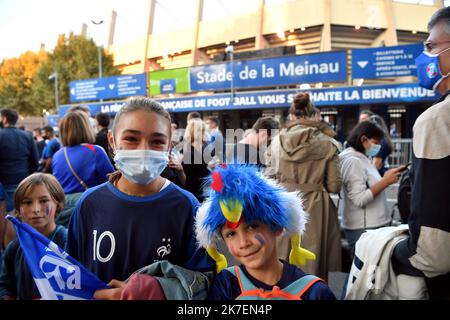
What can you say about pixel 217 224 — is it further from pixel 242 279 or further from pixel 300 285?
pixel 300 285

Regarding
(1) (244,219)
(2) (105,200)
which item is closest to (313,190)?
(1) (244,219)

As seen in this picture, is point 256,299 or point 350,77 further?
point 350,77

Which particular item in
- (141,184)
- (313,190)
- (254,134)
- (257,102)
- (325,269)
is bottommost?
(325,269)

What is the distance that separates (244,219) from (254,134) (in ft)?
8.18

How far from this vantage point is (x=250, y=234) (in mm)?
1255

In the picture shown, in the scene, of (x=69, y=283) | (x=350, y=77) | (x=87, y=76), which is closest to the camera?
(x=69, y=283)

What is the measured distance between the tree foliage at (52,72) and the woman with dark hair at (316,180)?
24.5m

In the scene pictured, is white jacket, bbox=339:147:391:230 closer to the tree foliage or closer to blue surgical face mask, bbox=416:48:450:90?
blue surgical face mask, bbox=416:48:450:90

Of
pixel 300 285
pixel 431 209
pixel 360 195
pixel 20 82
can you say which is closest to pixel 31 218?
pixel 300 285

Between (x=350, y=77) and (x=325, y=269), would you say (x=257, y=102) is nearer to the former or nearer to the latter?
(x=350, y=77)

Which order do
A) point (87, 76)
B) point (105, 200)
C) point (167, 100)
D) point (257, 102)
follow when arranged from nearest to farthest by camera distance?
point (105, 200) → point (257, 102) → point (167, 100) → point (87, 76)

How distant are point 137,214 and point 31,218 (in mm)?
1177

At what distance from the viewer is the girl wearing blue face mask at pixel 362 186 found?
Answer: 105 inches

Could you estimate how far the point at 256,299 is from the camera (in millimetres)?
1200
